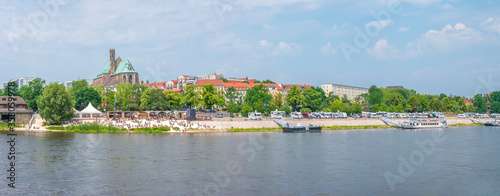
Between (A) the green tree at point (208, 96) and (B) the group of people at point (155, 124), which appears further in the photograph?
(A) the green tree at point (208, 96)

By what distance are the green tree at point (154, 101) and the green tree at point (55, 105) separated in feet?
75.5

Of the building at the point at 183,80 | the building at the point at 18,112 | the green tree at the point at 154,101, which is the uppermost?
the building at the point at 183,80

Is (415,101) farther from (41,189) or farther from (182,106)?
(41,189)

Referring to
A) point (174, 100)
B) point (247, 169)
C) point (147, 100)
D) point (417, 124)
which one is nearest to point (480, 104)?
point (417, 124)

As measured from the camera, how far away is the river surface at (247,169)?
2677 centimetres

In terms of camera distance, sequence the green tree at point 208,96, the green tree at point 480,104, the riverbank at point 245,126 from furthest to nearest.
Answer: the green tree at point 480,104
the green tree at point 208,96
the riverbank at point 245,126

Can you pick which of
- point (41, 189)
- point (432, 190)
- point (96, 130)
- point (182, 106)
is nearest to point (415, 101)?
point (182, 106)

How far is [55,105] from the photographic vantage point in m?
69.8

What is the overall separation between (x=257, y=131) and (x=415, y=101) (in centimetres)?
9451

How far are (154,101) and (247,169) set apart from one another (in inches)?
2560

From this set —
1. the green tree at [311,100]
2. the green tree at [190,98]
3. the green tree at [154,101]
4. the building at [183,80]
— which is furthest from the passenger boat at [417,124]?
the building at [183,80]

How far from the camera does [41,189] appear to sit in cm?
2630

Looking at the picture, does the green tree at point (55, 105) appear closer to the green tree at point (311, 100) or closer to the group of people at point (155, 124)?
the group of people at point (155, 124)

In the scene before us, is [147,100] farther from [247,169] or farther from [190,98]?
[247,169]
